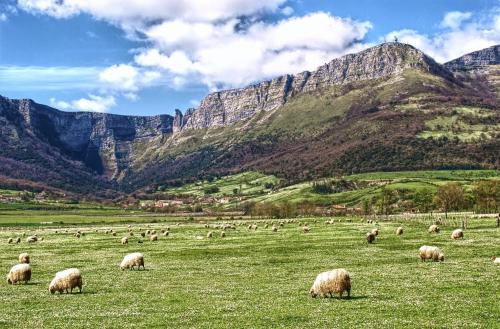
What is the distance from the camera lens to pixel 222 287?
1433 inches

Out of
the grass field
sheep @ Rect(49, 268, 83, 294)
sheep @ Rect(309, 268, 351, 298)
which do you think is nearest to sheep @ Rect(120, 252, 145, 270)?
the grass field

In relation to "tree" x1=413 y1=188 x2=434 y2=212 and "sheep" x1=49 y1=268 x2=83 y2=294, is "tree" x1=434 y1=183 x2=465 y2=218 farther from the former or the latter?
"sheep" x1=49 y1=268 x2=83 y2=294

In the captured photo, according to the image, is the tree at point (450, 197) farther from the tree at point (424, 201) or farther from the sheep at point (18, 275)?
the sheep at point (18, 275)

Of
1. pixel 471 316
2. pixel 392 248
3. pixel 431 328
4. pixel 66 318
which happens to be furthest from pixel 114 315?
pixel 392 248

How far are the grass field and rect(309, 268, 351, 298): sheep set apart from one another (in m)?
0.79

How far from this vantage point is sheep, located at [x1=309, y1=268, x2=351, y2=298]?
30.5 meters

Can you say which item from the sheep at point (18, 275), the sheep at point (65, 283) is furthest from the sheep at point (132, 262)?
the sheep at point (65, 283)

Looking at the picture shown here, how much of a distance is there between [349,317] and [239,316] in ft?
18.1

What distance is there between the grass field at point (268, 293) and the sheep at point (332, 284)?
79cm

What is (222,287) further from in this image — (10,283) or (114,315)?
(10,283)

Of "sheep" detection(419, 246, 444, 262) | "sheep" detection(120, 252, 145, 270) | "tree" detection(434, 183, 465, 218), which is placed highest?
"tree" detection(434, 183, 465, 218)

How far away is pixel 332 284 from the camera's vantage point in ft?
100

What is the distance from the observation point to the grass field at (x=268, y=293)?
80.2 feet

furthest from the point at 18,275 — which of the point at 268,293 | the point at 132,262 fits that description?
the point at 268,293
